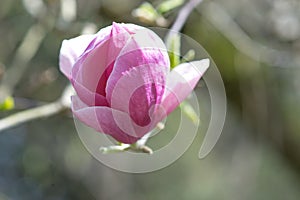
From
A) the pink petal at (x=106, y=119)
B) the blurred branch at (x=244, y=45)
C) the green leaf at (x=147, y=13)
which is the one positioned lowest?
the blurred branch at (x=244, y=45)

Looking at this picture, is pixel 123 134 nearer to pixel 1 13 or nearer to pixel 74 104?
pixel 74 104

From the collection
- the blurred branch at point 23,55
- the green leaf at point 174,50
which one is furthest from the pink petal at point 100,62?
the blurred branch at point 23,55

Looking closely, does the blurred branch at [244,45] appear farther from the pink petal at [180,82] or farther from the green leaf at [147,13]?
the pink petal at [180,82]

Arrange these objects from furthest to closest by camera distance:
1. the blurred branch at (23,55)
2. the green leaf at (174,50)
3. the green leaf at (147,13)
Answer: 1. the blurred branch at (23,55)
2. the green leaf at (147,13)
3. the green leaf at (174,50)

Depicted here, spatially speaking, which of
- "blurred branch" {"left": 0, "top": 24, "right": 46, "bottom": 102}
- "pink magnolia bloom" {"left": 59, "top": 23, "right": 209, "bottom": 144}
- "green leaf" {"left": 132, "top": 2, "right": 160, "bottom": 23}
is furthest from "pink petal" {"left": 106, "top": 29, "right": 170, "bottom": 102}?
"blurred branch" {"left": 0, "top": 24, "right": 46, "bottom": 102}

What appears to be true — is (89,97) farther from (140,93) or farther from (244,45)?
(244,45)

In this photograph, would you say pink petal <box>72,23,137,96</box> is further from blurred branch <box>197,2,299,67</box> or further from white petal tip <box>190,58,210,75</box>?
blurred branch <box>197,2,299,67</box>
